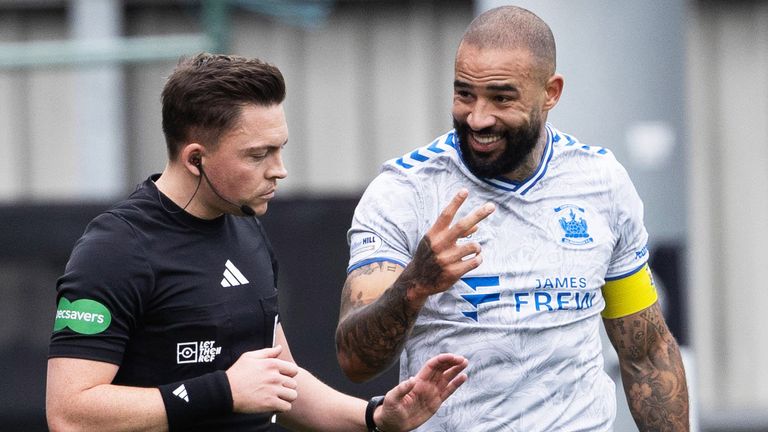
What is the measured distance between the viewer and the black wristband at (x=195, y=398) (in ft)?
9.46

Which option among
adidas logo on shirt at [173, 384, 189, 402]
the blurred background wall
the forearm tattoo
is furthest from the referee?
the blurred background wall

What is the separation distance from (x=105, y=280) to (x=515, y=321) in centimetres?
106

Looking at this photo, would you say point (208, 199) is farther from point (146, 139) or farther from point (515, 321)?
point (146, 139)

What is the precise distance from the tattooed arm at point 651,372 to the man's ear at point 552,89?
64 cm

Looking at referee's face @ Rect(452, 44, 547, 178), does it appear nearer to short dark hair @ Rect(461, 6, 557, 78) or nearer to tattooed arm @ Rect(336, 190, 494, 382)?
short dark hair @ Rect(461, 6, 557, 78)

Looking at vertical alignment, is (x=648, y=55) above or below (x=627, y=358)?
above

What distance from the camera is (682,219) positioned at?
459 centimetres

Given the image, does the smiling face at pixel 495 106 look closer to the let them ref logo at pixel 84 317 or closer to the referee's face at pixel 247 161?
the referee's face at pixel 247 161

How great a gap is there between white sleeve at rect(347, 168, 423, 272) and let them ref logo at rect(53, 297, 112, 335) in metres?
0.70

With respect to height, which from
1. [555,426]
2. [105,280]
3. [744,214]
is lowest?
[744,214]

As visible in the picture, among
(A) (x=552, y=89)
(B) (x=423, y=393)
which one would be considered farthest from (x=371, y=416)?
(A) (x=552, y=89)

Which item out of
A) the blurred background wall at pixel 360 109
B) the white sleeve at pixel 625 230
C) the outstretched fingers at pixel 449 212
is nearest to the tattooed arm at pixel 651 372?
the white sleeve at pixel 625 230

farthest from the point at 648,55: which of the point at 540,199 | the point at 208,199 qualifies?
the point at 208,199

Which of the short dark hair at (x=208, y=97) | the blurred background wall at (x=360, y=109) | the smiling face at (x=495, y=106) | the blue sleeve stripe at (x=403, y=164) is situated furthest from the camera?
the blurred background wall at (x=360, y=109)
